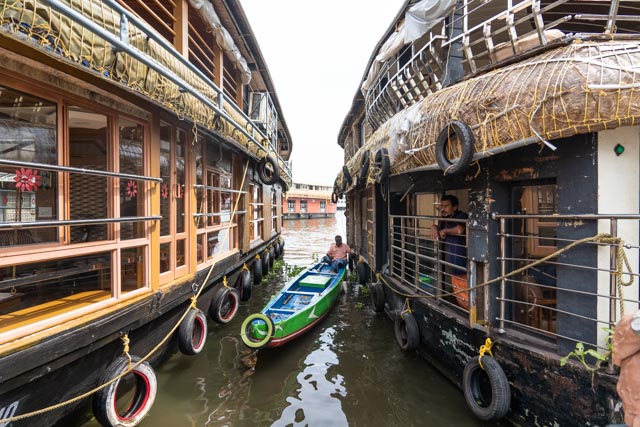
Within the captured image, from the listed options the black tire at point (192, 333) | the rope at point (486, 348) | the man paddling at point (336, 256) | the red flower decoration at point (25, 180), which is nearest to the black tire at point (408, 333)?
the rope at point (486, 348)

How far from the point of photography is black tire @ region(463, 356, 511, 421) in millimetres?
3508

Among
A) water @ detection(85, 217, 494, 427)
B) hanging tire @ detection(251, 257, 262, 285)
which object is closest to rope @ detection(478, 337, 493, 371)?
water @ detection(85, 217, 494, 427)

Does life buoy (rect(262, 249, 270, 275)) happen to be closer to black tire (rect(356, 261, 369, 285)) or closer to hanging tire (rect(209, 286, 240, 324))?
black tire (rect(356, 261, 369, 285))

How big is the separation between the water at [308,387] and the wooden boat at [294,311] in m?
0.40

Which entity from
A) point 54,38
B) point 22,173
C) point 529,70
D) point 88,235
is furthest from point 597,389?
point 88,235

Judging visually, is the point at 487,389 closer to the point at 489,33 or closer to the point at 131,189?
the point at 489,33

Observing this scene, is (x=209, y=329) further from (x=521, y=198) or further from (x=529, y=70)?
(x=529, y=70)

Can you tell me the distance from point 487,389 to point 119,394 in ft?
14.9

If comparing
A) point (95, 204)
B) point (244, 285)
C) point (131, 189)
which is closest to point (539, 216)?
point (131, 189)

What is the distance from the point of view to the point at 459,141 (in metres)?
3.96

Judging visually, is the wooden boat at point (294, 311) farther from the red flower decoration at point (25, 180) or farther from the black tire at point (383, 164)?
the red flower decoration at point (25, 180)

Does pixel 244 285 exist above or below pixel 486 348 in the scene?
below

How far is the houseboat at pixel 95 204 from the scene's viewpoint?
2.84m

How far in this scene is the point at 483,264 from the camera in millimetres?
4121
